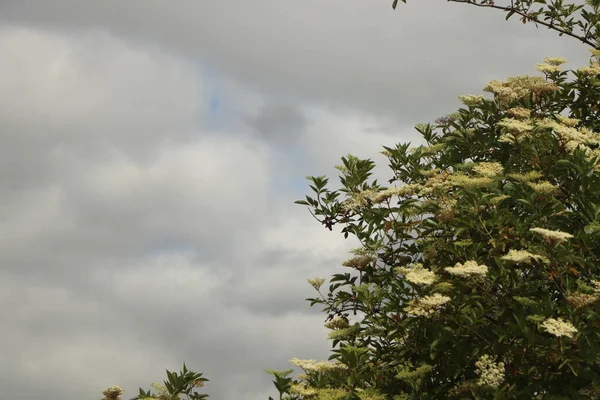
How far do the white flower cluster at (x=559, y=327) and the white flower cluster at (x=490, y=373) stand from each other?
702 millimetres

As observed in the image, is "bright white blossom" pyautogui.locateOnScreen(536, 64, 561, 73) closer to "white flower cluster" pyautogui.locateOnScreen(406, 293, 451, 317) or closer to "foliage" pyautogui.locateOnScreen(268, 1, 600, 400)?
"foliage" pyautogui.locateOnScreen(268, 1, 600, 400)

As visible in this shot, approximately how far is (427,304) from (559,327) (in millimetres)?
1275

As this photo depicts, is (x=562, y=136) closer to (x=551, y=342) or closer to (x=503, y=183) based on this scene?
(x=503, y=183)

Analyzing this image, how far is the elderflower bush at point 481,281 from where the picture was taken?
789 centimetres

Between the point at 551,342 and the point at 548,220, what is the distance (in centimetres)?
157

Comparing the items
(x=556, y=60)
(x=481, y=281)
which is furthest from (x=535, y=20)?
(x=481, y=281)

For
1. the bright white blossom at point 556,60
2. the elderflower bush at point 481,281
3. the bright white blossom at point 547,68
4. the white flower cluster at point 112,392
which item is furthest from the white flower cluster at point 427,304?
the bright white blossom at point 556,60

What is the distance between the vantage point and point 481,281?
27.5 ft

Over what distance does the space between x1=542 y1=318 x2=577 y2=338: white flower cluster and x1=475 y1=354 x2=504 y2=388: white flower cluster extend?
2.30ft

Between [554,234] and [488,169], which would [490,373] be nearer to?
[554,234]

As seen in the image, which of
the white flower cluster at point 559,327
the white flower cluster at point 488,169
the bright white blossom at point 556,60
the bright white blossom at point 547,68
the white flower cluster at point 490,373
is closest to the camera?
the white flower cluster at point 559,327

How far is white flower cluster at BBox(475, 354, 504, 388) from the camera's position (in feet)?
25.3

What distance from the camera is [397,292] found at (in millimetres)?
9094

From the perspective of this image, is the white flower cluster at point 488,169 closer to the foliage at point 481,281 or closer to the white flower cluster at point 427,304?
the foliage at point 481,281
